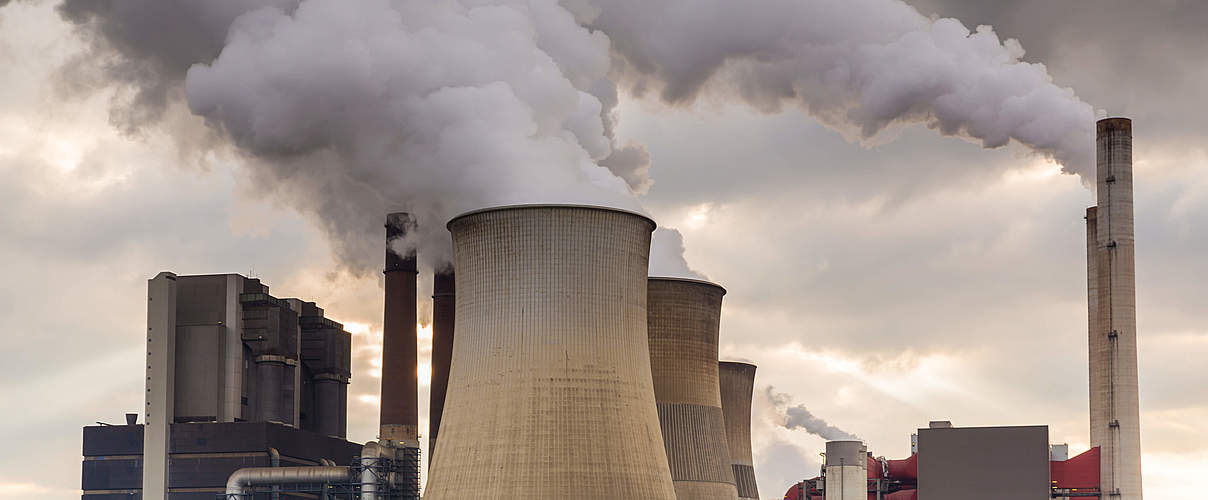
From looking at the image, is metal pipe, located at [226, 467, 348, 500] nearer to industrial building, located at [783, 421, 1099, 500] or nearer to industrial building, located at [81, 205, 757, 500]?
industrial building, located at [81, 205, 757, 500]

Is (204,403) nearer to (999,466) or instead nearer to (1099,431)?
(999,466)

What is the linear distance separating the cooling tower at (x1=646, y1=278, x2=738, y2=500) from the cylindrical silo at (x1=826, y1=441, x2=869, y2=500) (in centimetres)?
990

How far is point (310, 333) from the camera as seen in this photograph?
4969 cm

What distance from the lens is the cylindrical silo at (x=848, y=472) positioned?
44.1 meters

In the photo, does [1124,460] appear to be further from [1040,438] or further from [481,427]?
[481,427]

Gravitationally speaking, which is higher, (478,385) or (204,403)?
(204,403)

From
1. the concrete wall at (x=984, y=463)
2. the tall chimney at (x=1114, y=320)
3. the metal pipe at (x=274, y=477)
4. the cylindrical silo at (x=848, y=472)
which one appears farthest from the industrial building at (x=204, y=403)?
the tall chimney at (x=1114, y=320)

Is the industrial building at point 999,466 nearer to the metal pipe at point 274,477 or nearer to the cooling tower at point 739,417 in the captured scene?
the cooling tower at point 739,417

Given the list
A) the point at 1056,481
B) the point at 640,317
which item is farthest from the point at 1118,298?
the point at 640,317

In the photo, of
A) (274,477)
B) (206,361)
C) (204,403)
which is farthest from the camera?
(206,361)

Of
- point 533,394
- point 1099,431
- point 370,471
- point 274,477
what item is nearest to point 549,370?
point 533,394

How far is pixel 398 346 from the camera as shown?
140ft

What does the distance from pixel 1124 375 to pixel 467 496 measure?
65.2 ft

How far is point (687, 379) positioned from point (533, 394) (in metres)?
8.29
